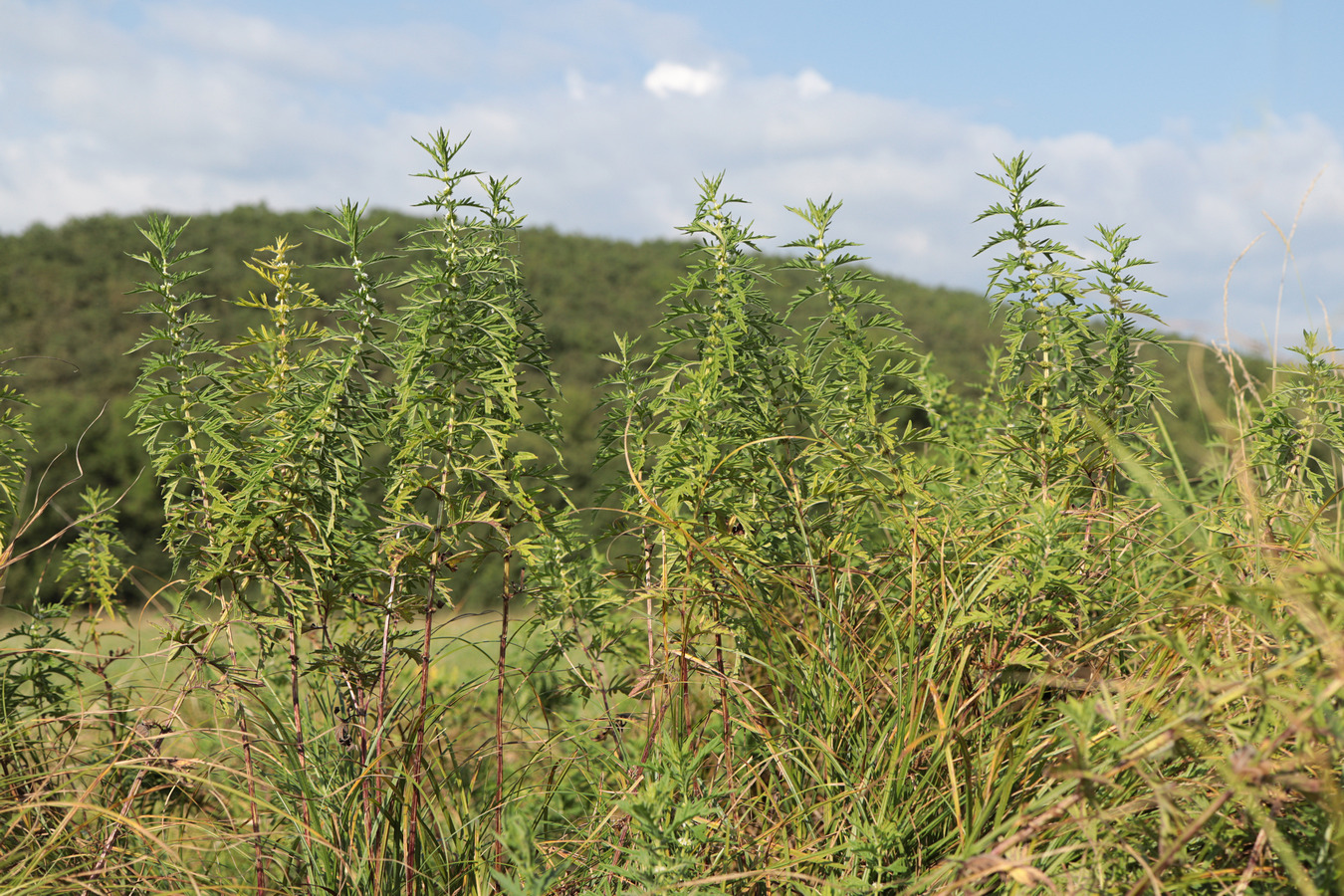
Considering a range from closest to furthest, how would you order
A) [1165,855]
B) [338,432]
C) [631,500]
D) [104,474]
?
1. [1165,855]
2. [338,432]
3. [631,500]
4. [104,474]

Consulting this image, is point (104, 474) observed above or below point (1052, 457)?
below

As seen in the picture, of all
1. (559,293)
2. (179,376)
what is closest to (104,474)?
(179,376)

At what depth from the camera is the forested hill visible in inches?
400

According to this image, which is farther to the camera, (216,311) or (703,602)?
(216,311)

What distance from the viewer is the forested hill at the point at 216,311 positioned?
10.2 metres

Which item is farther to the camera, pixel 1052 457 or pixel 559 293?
pixel 559 293

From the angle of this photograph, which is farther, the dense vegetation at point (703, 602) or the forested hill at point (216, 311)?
the forested hill at point (216, 311)

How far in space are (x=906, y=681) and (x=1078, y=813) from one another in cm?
62

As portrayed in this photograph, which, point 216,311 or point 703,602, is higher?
point 216,311

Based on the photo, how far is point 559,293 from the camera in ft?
70.7

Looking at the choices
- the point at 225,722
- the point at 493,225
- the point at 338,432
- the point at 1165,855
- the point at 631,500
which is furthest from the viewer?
the point at 225,722

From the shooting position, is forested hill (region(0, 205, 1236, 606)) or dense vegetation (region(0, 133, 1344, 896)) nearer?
dense vegetation (region(0, 133, 1344, 896))

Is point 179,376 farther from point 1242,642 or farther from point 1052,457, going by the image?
point 1242,642

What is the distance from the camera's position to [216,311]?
62.3 feet
